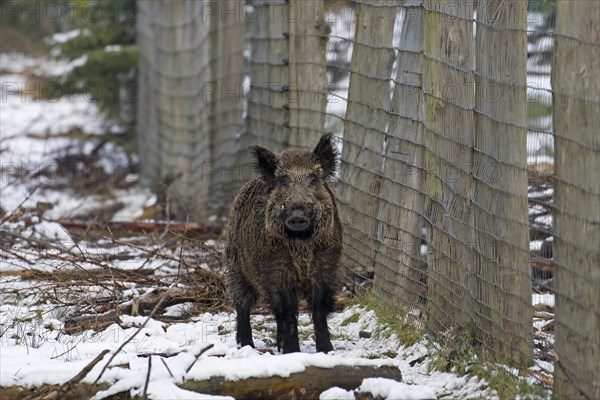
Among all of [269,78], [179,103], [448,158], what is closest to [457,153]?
[448,158]

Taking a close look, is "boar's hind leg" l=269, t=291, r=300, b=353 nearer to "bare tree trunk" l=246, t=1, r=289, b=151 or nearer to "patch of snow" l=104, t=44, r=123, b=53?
"bare tree trunk" l=246, t=1, r=289, b=151

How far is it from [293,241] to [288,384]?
61.5 inches

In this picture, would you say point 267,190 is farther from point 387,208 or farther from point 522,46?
point 522,46

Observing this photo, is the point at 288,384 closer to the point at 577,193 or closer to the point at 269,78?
the point at 577,193

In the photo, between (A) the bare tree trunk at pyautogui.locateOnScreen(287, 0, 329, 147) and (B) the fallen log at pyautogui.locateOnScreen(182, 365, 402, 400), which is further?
(A) the bare tree trunk at pyautogui.locateOnScreen(287, 0, 329, 147)

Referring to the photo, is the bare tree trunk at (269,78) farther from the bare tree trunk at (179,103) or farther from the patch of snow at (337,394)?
the patch of snow at (337,394)

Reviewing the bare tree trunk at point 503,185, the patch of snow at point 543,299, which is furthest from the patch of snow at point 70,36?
the bare tree trunk at point 503,185

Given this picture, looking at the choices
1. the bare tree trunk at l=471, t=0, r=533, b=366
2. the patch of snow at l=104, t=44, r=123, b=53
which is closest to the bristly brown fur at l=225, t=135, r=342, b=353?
the bare tree trunk at l=471, t=0, r=533, b=366

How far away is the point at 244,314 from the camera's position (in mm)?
7078

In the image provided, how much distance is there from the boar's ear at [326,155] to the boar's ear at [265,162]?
0.28 metres

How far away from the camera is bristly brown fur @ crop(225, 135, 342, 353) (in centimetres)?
654

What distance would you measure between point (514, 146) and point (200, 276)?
3.43m

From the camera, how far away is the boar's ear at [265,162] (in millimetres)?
6664

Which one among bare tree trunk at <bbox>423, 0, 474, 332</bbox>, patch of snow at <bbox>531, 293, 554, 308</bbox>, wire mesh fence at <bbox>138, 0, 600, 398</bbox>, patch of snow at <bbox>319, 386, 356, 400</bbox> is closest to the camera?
wire mesh fence at <bbox>138, 0, 600, 398</bbox>
